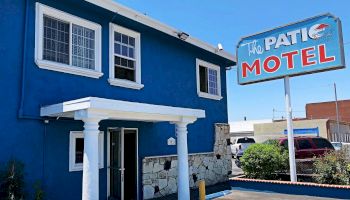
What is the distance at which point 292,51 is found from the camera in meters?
12.3

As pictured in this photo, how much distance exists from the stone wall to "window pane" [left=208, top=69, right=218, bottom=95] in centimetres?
165

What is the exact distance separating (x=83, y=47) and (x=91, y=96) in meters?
1.49

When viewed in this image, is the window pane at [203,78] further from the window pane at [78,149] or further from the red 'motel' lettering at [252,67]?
the window pane at [78,149]

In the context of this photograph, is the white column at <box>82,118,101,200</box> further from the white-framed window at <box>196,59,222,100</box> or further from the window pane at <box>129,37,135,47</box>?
the white-framed window at <box>196,59,222,100</box>

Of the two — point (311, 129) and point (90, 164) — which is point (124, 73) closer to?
point (90, 164)

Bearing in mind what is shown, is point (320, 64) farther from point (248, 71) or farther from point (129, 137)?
point (129, 137)

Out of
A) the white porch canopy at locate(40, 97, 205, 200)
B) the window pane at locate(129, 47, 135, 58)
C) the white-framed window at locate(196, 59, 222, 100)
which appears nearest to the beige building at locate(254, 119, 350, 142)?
the white-framed window at locate(196, 59, 222, 100)

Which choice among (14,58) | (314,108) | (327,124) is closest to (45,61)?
(14,58)

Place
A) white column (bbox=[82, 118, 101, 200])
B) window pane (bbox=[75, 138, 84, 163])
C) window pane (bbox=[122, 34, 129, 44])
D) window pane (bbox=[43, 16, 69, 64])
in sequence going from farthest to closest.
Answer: window pane (bbox=[122, 34, 129, 44]) < window pane (bbox=[75, 138, 84, 163]) < window pane (bbox=[43, 16, 69, 64]) < white column (bbox=[82, 118, 101, 200])

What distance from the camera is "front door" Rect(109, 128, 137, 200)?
420 inches

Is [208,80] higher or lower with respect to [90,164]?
higher

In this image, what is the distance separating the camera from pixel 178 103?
13.5m

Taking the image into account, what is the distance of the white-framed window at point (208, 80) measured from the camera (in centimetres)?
1507

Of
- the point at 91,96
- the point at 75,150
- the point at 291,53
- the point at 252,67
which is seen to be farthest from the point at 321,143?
the point at 75,150
